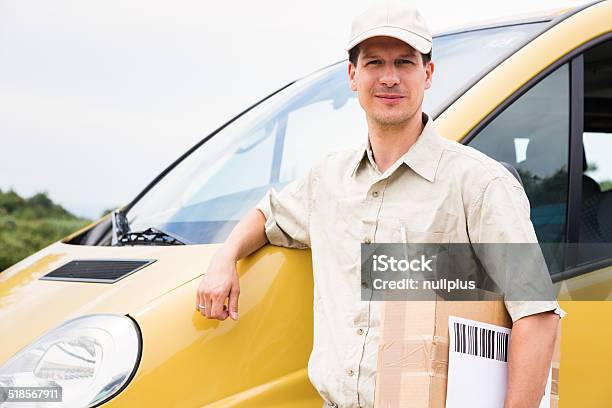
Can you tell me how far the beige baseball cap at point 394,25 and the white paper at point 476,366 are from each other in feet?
2.43

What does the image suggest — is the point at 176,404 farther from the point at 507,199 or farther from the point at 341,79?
the point at 341,79

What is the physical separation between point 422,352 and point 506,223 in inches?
14.3

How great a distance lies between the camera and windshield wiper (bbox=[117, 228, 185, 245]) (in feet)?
8.20

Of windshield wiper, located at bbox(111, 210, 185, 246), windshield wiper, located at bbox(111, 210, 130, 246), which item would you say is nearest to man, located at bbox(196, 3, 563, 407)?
windshield wiper, located at bbox(111, 210, 185, 246)

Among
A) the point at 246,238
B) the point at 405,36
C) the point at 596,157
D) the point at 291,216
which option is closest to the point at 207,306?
the point at 246,238

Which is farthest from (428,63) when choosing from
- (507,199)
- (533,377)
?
(533,377)

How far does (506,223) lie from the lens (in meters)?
1.71

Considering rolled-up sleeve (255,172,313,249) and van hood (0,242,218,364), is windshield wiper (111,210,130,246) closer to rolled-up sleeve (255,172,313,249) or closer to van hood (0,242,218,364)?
van hood (0,242,218,364)

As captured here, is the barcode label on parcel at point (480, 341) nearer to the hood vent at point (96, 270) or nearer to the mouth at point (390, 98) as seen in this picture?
the mouth at point (390, 98)

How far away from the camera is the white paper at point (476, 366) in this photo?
1723 millimetres

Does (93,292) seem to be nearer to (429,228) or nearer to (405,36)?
(429,228)

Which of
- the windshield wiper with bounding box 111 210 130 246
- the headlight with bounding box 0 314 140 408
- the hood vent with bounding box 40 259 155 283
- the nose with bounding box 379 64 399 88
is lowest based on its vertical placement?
the headlight with bounding box 0 314 140 408

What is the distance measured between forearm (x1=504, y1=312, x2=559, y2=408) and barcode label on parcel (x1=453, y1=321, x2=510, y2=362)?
0.05m

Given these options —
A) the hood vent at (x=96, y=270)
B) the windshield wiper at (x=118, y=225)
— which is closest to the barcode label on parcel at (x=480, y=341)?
the hood vent at (x=96, y=270)
